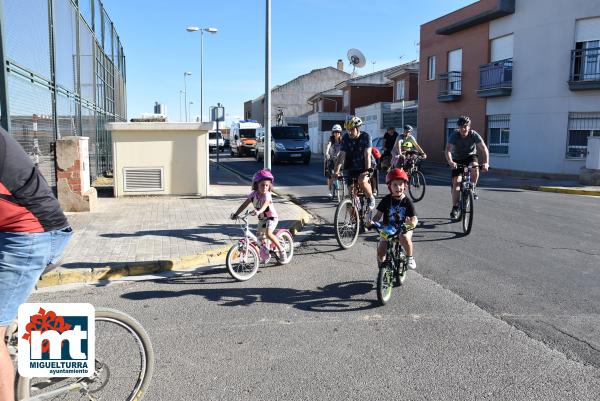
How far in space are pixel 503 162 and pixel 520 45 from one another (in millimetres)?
4988

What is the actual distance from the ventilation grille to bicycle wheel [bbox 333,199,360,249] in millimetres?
5982

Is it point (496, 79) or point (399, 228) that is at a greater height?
point (496, 79)

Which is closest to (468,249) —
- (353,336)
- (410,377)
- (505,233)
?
(505,233)

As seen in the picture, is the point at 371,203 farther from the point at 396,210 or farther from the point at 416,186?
the point at 416,186

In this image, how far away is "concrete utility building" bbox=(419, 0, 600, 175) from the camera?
65.0ft

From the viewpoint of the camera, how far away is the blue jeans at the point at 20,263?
2.46m

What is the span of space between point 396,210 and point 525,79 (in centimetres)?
1927

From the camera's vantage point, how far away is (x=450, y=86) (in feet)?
90.3

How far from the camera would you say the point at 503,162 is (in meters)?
23.3

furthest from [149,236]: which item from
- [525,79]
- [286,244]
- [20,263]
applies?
[525,79]

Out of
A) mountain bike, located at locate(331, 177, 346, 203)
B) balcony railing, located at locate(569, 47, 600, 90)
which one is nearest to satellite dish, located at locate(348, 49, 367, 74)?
balcony railing, located at locate(569, 47, 600, 90)

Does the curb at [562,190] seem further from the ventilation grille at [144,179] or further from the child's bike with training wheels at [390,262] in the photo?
the child's bike with training wheels at [390,262]

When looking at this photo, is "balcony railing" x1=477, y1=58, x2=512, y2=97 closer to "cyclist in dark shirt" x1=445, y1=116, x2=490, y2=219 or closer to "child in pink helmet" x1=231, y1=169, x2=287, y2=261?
"cyclist in dark shirt" x1=445, y1=116, x2=490, y2=219

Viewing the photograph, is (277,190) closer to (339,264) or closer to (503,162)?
(339,264)
